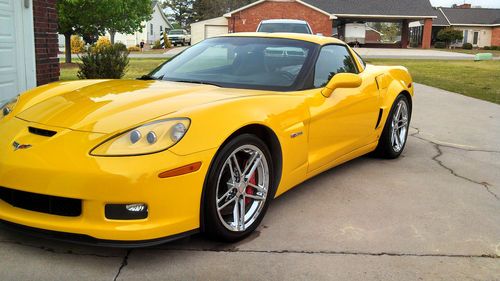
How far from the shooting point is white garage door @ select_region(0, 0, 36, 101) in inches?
277

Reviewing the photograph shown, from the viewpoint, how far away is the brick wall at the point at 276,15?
4300cm

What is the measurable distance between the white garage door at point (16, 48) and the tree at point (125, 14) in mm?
16650

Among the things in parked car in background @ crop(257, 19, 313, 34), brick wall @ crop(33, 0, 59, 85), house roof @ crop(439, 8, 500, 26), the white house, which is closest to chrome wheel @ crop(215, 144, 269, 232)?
brick wall @ crop(33, 0, 59, 85)

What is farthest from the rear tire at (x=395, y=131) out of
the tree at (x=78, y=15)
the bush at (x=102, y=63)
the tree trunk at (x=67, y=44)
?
the tree trunk at (x=67, y=44)

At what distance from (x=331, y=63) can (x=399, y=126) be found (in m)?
1.53

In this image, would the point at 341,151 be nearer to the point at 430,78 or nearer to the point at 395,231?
the point at 395,231

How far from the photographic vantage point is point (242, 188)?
11.0ft

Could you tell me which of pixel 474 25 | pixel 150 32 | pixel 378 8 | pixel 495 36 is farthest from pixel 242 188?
pixel 474 25

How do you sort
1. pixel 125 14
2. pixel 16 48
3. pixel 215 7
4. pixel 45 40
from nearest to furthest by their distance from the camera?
1. pixel 16 48
2. pixel 45 40
3. pixel 125 14
4. pixel 215 7

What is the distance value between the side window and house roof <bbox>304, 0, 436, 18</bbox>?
45.0 meters

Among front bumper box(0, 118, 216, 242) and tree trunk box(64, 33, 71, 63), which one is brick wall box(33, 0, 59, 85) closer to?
front bumper box(0, 118, 216, 242)

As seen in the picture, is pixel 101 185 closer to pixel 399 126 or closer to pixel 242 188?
pixel 242 188

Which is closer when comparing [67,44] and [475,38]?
[67,44]

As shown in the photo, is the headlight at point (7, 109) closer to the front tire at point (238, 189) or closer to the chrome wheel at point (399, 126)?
the front tire at point (238, 189)
